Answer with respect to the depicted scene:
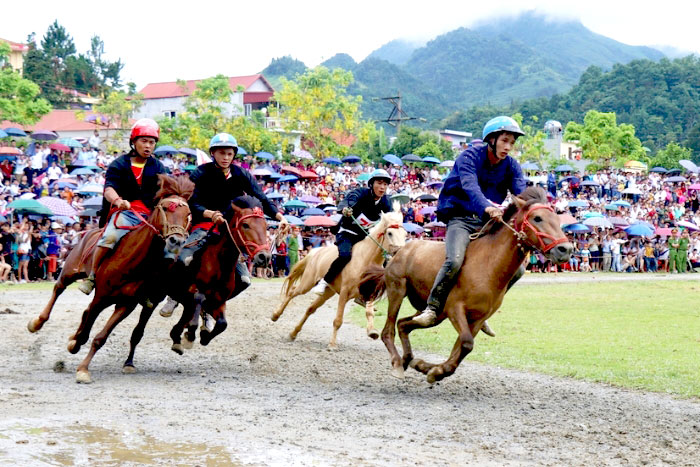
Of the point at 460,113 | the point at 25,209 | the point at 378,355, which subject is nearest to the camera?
the point at 378,355

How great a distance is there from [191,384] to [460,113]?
491 ft

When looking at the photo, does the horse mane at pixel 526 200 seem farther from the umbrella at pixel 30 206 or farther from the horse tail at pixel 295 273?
the umbrella at pixel 30 206

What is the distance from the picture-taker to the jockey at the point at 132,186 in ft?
33.9

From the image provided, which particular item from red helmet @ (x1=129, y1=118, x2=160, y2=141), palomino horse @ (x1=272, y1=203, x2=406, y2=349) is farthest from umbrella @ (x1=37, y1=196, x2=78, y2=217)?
red helmet @ (x1=129, y1=118, x2=160, y2=141)

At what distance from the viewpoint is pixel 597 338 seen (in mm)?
15211

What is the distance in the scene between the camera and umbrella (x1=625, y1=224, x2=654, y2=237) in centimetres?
3791

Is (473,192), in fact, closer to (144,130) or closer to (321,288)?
(144,130)

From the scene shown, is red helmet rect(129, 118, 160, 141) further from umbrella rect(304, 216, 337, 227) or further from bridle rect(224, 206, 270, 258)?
umbrella rect(304, 216, 337, 227)

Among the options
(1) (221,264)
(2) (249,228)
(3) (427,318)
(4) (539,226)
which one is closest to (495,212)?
(4) (539,226)

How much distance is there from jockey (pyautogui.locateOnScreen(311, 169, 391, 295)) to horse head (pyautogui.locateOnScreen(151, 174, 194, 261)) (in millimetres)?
4295

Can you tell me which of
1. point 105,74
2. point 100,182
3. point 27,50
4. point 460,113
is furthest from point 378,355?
point 460,113

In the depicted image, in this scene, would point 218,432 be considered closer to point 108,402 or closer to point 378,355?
point 108,402

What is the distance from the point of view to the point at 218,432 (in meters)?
7.14

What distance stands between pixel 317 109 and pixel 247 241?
56018mm
